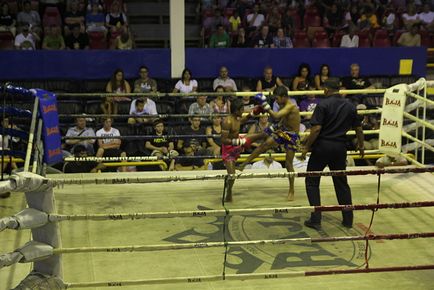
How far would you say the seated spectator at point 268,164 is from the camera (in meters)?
7.58

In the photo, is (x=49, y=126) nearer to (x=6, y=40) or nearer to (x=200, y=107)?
(x=200, y=107)

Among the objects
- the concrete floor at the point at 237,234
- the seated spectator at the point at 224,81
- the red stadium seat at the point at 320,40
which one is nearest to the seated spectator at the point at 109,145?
the concrete floor at the point at 237,234

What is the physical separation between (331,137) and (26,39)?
278 inches

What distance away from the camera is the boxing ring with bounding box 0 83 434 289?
3.67 meters

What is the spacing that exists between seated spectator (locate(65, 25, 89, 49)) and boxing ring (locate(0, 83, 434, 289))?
4.91 meters

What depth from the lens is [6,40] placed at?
11180mm

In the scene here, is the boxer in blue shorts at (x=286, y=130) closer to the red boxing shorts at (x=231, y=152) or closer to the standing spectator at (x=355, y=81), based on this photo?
the red boxing shorts at (x=231, y=152)

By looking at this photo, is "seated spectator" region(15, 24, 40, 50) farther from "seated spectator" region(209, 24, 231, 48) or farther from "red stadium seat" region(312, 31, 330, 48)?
"red stadium seat" region(312, 31, 330, 48)

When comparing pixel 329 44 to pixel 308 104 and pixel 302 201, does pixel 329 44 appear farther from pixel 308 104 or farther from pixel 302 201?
pixel 302 201

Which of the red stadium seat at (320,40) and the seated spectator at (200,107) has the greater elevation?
the red stadium seat at (320,40)

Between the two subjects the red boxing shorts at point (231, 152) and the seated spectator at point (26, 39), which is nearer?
the red boxing shorts at point (231, 152)

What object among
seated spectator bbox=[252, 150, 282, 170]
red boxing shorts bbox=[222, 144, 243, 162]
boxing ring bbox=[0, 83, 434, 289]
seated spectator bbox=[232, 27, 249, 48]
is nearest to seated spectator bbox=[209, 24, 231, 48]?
seated spectator bbox=[232, 27, 249, 48]

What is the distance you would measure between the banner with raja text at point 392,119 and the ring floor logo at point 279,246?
1.34 metres

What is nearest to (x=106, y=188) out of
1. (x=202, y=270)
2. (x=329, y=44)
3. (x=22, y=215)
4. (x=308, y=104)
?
(x=202, y=270)
